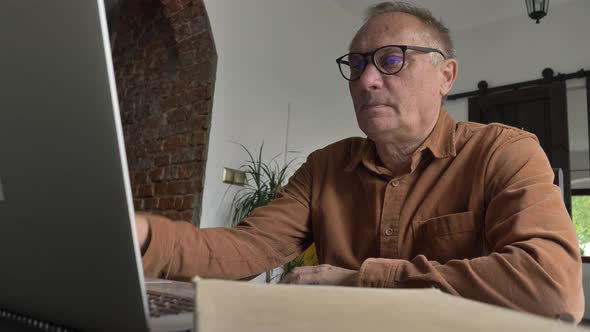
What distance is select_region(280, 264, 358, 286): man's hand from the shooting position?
858 mm

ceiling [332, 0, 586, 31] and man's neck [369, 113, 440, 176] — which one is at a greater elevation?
ceiling [332, 0, 586, 31]

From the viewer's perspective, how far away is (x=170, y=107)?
3570mm

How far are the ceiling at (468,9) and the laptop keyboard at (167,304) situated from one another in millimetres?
4749

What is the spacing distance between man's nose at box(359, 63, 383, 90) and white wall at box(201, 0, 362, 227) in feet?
7.08

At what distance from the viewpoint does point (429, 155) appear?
1.20 m

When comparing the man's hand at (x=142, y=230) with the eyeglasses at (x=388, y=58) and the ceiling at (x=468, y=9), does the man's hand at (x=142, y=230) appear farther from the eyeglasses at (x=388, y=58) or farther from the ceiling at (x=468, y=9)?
the ceiling at (x=468, y=9)

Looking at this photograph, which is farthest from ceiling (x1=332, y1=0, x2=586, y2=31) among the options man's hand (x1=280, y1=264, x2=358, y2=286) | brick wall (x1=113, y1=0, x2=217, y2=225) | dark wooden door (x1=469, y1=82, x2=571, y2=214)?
man's hand (x1=280, y1=264, x2=358, y2=286)

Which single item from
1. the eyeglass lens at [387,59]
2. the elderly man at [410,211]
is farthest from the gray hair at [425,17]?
the eyeglass lens at [387,59]

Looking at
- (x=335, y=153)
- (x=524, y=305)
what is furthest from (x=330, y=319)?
(x=335, y=153)

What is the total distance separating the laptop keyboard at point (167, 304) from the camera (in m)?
0.51

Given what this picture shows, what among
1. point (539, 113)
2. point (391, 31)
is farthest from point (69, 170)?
point (539, 113)

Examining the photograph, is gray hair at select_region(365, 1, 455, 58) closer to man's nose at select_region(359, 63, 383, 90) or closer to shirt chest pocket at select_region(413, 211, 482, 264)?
man's nose at select_region(359, 63, 383, 90)

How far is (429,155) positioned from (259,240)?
19.1 inches

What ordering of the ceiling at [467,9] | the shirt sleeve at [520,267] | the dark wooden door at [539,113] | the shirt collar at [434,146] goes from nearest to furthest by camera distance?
1. the shirt sleeve at [520,267]
2. the shirt collar at [434,146]
3. the dark wooden door at [539,113]
4. the ceiling at [467,9]
